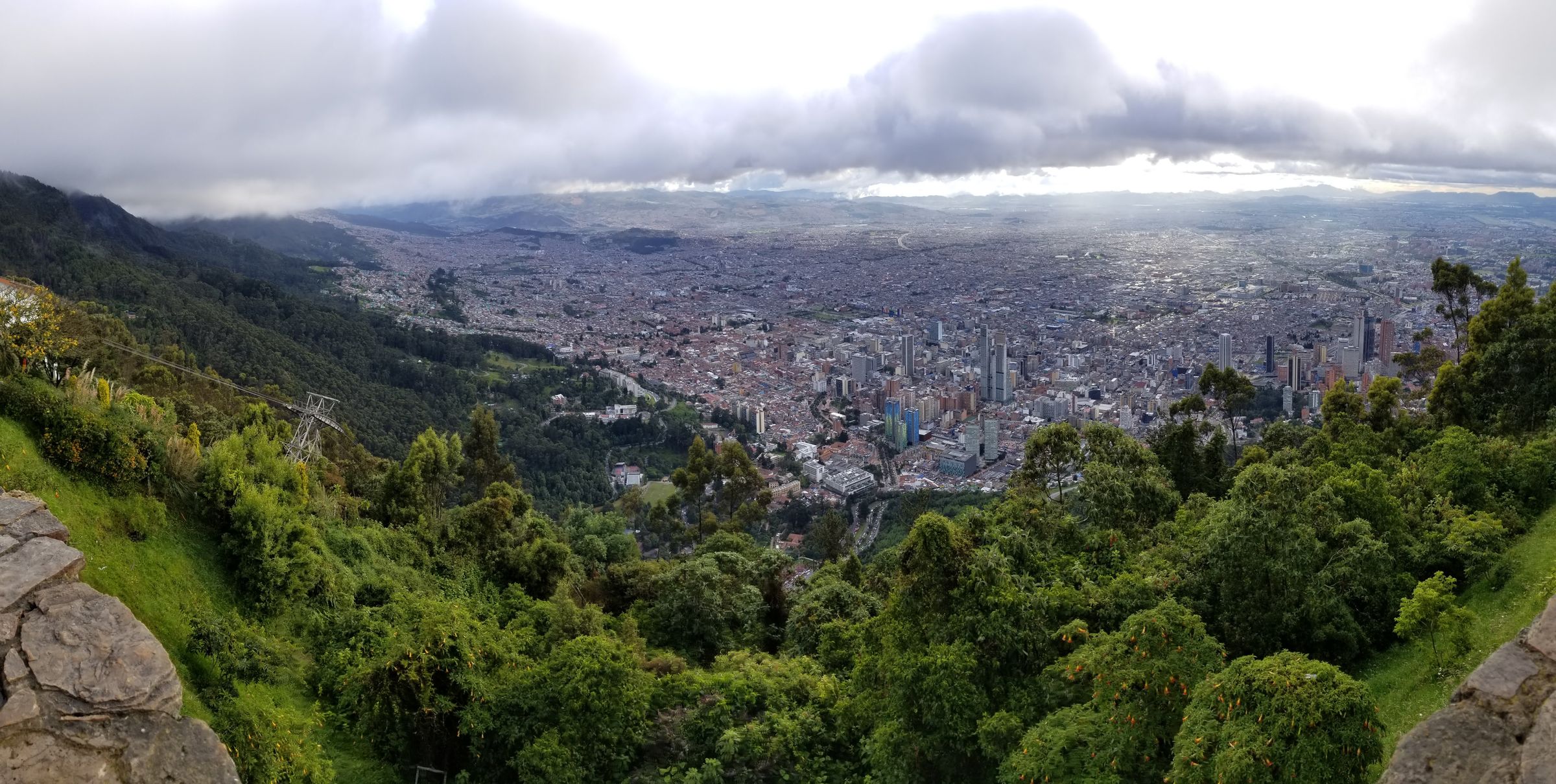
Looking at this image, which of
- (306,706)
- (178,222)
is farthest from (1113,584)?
(178,222)

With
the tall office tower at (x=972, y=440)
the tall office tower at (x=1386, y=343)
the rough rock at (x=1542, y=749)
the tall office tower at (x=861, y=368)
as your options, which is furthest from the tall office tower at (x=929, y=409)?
the rough rock at (x=1542, y=749)

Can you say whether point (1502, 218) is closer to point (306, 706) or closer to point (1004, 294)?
point (1004, 294)

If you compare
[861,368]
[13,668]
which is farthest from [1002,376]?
[13,668]

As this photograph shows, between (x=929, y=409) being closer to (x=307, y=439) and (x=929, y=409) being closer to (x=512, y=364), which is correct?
(x=512, y=364)

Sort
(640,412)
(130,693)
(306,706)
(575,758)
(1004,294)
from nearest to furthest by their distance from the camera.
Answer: (130,693), (575,758), (306,706), (640,412), (1004,294)

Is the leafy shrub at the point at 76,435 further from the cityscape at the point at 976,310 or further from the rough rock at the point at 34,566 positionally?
the cityscape at the point at 976,310

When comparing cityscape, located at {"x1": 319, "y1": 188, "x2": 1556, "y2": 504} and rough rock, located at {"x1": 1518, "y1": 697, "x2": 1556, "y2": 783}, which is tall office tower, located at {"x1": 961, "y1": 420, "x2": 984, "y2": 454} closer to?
cityscape, located at {"x1": 319, "y1": 188, "x2": 1556, "y2": 504}
